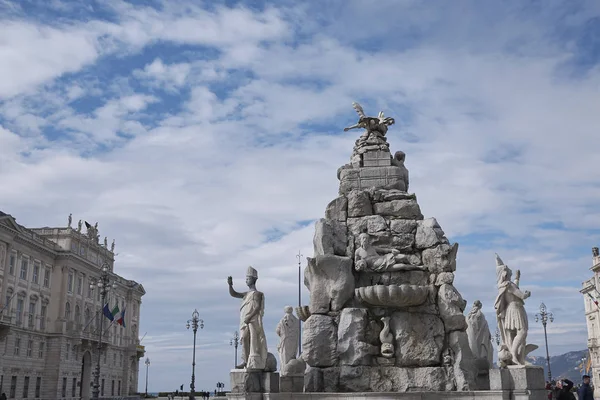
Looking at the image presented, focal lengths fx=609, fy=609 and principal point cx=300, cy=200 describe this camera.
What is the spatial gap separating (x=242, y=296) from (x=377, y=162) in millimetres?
4929

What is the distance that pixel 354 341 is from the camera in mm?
13195

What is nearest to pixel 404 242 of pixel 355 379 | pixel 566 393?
pixel 355 379

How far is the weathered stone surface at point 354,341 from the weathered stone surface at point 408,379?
1.24ft

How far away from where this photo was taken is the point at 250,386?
41.7 feet

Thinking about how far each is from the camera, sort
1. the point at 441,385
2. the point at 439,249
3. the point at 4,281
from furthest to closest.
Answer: the point at 4,281, the point at 439,249, the point at 441,385

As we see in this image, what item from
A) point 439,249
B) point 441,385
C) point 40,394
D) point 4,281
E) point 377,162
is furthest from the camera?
point 40,394

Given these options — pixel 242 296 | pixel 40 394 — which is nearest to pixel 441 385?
pixel 242 296

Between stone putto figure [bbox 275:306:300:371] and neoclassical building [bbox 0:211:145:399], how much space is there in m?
33.1

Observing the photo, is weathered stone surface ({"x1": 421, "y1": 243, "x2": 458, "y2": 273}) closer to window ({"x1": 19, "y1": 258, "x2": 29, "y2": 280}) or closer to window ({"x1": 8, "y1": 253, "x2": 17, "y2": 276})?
window ({"x1": 8, "y1": 253, "x2": 17, "y2": 276})

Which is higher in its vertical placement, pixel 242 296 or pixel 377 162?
pixel 377 162

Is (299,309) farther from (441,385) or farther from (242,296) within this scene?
(441,385)

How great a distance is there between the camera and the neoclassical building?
4897 centimetres

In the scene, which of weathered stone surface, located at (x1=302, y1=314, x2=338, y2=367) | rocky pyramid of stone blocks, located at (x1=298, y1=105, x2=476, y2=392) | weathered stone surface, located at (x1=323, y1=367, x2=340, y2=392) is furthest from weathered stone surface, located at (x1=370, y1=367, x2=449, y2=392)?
weathered stone surface, located at (x1=302, y1=314, x2=338, y2=367)

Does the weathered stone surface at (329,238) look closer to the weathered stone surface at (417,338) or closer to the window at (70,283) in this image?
the weathered stone surface at (417,338)
